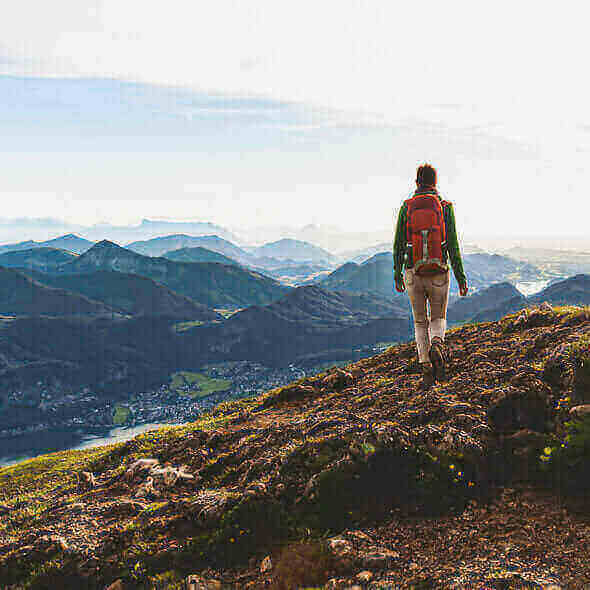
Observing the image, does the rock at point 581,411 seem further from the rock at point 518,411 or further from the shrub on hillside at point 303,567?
the shrub on hillside at point 303,567

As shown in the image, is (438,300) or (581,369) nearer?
(581,369)

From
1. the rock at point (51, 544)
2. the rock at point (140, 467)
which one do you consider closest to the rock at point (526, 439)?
the rock at point (51, 544)

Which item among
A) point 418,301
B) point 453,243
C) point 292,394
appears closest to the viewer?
point 453,243

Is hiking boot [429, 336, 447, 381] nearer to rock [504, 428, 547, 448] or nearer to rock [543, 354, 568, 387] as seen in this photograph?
rock [543, 354, 568, 387]

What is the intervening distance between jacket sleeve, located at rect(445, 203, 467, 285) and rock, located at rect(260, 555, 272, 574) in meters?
9.02

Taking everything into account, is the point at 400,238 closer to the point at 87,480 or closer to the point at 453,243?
the point at 453,243

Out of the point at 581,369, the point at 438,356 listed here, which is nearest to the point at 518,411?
the point at 581,369

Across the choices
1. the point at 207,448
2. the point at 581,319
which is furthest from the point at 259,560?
the point at 581,319

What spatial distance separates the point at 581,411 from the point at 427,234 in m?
5.73

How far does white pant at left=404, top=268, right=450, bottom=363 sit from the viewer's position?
37.3 feet

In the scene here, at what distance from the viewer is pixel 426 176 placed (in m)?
11.7

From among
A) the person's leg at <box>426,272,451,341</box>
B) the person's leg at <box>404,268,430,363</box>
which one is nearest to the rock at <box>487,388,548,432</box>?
the person's leg at <box>426,272,451,341</box>

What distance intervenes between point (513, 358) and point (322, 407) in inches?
323

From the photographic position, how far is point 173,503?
1230 cm
